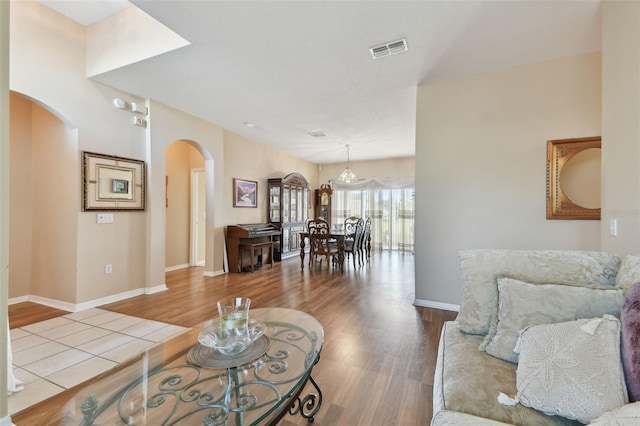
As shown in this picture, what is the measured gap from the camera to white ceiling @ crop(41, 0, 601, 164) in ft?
6.90

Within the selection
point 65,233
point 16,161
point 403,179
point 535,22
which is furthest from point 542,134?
point 16,161

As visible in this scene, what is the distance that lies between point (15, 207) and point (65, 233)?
2.80 ft

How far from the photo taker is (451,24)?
223 cm

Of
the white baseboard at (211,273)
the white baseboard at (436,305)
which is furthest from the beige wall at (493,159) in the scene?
the white baseboard at (211,273)

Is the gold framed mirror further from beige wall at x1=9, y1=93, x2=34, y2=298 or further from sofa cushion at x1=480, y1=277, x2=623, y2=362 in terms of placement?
beige wall at x1=9, y1=93, x2=34, y2=298

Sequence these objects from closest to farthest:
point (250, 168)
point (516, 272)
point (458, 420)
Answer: point (458, 420) → point (516, 272) → point (250, 168)

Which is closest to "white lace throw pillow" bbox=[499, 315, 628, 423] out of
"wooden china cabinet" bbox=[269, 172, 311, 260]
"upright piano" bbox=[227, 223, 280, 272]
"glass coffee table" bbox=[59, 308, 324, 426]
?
"glass coffee table" bbox=[59, 308, 324, 426]

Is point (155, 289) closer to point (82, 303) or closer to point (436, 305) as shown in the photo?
point (82, 303)

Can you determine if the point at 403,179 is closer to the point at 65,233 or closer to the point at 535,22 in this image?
the point at 535,22

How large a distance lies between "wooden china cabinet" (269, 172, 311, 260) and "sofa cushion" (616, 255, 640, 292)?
550 cm

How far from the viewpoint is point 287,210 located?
659cm

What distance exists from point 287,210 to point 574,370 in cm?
593

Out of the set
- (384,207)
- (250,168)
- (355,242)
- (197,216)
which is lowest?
(355,242)

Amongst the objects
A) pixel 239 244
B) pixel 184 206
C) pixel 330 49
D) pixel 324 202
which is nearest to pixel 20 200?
pixel 184 206
